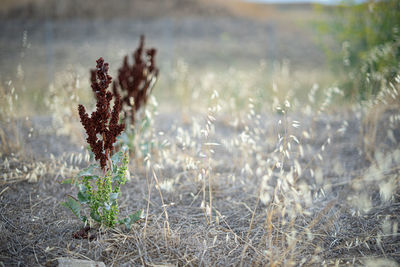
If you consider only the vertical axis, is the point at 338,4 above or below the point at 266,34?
below

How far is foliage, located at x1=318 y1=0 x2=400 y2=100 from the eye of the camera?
205 inches

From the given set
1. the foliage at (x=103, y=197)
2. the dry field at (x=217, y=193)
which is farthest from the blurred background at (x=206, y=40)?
the foliage at (x=103, y=197)

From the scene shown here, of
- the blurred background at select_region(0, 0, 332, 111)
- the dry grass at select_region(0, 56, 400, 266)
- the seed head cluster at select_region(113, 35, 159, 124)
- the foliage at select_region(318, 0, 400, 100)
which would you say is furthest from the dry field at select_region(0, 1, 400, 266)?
the blurred background at select_region(0, 0, 332, 111)

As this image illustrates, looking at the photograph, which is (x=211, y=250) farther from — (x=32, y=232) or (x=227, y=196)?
(x=32, y=232)

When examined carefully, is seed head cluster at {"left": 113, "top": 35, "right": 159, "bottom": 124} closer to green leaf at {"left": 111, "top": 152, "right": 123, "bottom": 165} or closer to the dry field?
the dry field

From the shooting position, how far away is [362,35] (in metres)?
6.15

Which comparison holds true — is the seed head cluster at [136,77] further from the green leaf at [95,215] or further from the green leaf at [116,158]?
the green leaf at [95,215]

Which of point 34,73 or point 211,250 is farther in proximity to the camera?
point 34,73

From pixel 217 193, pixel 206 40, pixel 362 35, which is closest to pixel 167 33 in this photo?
pixel 206 40

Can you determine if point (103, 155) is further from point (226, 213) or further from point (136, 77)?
point (136, 77)

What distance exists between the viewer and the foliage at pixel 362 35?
5211mm

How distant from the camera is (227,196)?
9.45 feet

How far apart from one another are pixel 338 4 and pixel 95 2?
26379 millimetres

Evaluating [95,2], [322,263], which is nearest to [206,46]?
[95,2]
